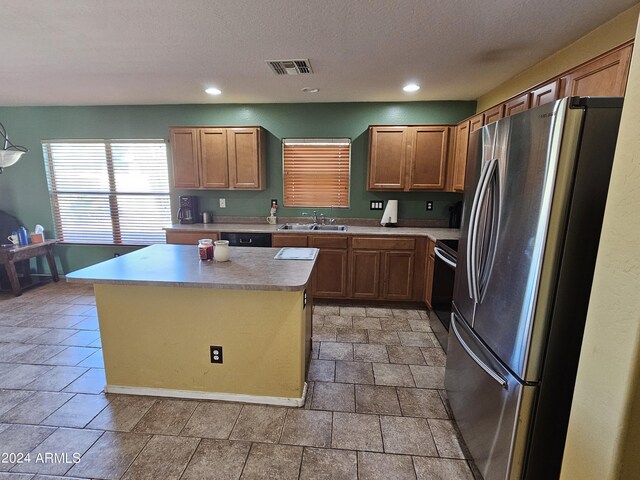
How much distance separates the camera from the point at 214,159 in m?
3.88

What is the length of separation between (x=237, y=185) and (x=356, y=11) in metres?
2.55

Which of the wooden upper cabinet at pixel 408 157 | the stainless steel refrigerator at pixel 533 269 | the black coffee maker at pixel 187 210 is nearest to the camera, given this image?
the stainless steel refrigerator at pixel 533 269

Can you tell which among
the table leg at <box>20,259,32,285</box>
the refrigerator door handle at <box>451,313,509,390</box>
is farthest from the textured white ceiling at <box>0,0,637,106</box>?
the table leg at <box>20,259,32,285</box>

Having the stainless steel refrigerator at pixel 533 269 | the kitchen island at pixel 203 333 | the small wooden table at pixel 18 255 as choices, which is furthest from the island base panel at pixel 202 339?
the small wooden table at pixel 18 255

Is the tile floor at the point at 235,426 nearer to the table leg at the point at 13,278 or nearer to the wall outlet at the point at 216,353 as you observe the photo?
the wall outlet at the point at 216,353

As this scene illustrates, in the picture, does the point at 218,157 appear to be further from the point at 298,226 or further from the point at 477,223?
the point at 477,223

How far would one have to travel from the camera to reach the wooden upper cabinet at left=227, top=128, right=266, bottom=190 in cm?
379

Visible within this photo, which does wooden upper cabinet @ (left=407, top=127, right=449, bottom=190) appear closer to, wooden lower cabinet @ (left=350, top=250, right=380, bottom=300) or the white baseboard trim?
wooden lower cabinet @ (left=350, top=250, right=380, bottom=300)

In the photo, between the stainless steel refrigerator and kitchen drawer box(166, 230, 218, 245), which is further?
kitchen drawer box(166, 230, 218, 245)

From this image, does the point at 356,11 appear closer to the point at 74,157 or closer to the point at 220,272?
the point at 220,272

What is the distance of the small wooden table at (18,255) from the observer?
3.74 metres

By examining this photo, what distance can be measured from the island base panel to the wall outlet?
0.09 feet

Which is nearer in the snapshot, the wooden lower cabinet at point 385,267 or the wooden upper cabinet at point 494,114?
the wooden upper cabinet at point 494,114

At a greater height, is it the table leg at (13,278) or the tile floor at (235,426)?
Result: the table leg at (13,278)
